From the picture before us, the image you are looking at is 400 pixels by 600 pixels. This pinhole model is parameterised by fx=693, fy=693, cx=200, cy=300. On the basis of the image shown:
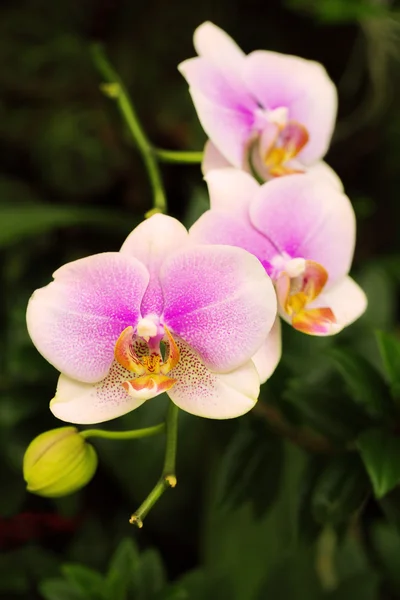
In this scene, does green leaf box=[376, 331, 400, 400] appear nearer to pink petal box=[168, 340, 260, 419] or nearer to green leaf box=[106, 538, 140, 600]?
pink petal box=[168, 340, 260, 419]

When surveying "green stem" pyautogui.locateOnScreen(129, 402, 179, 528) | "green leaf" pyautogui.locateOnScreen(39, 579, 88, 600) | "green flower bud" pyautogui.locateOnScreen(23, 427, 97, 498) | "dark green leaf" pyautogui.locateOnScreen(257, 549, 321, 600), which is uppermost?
"green stem" pyautogui.locateOnScreen(129, 402, 179, 528)

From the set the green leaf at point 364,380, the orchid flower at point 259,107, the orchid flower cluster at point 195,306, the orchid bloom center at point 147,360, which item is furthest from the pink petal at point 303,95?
the orchid bloom center at point 147,360

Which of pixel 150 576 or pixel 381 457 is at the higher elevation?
pixel 381 457

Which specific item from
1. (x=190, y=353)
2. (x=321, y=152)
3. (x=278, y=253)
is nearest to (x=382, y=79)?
(x=321, y=152)

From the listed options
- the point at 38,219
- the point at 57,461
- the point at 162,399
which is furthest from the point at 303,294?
the point at 38,219

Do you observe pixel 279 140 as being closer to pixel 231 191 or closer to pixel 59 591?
pixel 231 191

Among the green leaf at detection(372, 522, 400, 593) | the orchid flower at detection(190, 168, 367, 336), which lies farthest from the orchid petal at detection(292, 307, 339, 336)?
the green leaf at detection(372, 522, 400, 593)
